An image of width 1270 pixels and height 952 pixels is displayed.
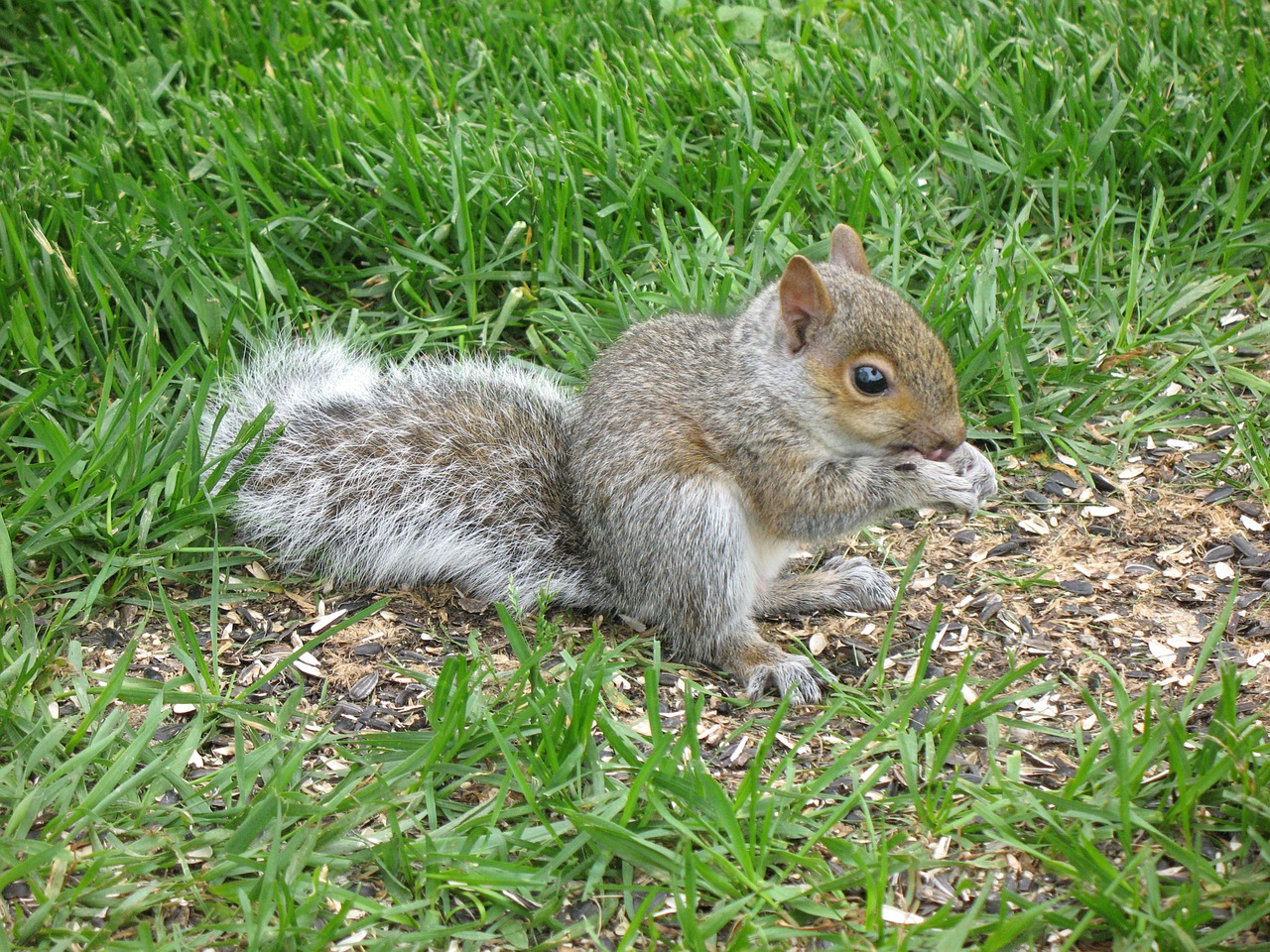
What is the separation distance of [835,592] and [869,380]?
0.54 metres

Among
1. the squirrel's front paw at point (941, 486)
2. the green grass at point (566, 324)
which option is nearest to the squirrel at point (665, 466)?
the squirrel's front paw at point (941, 486)

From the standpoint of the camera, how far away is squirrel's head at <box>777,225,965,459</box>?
229cm

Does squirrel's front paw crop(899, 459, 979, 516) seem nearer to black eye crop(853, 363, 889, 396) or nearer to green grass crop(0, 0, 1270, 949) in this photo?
black eye crop(853, 363, 889, 396)

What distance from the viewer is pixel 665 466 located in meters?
2.39

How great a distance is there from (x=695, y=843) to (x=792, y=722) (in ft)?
1.43

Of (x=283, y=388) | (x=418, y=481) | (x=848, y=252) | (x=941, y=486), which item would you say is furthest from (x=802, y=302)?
(x=283, y=388)

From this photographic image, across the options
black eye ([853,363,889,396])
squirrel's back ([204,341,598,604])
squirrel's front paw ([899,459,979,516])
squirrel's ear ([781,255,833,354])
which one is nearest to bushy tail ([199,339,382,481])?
squirrel's back ([204,341,598,604])

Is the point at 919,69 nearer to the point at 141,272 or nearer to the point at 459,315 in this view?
the point at 459,315

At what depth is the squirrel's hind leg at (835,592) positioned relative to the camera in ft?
8.58

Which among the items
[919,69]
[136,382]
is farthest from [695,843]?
[919,69]

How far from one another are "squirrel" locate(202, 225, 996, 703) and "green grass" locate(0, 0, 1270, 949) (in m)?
0.17

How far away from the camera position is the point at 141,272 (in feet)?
9.64

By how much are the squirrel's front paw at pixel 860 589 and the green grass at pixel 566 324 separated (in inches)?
15.3

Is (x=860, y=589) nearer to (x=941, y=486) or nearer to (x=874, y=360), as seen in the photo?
(x=941, y=486)
